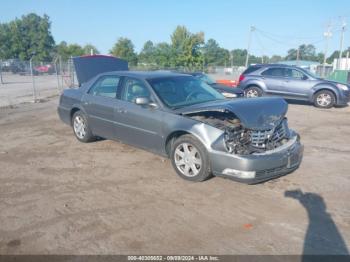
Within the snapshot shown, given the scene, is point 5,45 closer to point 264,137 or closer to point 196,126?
point 196,126

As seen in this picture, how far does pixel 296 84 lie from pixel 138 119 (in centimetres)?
976

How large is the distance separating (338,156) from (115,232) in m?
4.79

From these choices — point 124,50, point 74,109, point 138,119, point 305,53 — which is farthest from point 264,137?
point 305,53

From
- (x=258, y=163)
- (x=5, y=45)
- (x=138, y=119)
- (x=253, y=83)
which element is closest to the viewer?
(x=258, y=163)

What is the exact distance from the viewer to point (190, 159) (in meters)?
4.76

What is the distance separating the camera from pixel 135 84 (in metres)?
5.74

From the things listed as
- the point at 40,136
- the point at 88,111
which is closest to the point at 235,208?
the point at 88,111

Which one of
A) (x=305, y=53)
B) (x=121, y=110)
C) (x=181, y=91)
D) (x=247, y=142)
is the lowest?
(x=247, y=142)

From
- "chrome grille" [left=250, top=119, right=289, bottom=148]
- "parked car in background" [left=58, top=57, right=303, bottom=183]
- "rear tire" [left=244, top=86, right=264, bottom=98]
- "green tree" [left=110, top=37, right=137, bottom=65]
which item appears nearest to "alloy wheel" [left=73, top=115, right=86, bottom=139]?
"parked car in background" [left=58, top=57, right=303, bottom=183]

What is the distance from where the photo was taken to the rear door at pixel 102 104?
6062 millimetres

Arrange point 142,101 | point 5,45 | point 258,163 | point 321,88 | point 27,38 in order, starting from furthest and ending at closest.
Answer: point 27,38, point 5,45, point 321,88, point 142,101, point 258,163

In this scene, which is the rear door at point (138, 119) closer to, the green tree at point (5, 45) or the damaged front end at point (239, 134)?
the damaged front end at point (239, 134)

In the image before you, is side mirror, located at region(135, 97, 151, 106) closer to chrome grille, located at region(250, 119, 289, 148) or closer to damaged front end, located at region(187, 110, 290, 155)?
damaged front end, located at region(187, 110, 290, 155)

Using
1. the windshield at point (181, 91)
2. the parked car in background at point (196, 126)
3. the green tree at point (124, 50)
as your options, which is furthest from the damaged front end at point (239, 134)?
the green tree at point (124, 50)
